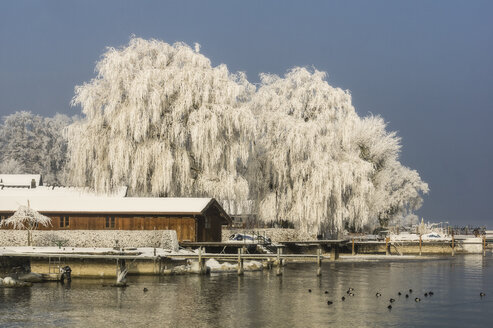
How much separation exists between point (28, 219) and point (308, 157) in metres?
25.0

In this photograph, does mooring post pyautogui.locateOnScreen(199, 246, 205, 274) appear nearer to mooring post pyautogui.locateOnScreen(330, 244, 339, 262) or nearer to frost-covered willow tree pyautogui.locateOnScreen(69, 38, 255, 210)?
frost-covered willow tree pyautogui.locateOnScreen(69, 38, 255, 210)

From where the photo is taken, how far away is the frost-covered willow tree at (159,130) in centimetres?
5909

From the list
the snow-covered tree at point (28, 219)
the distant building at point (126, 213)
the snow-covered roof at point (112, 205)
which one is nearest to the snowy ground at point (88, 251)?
the snow-covered tree at point (28, 219)

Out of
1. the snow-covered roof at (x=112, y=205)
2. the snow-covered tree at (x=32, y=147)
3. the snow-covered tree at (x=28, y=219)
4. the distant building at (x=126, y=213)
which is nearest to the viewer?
the snow-covered tree at (x=28, y=219)

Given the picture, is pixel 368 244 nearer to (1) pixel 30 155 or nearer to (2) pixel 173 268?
(2) pixel 173 268

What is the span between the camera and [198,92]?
2416 inches

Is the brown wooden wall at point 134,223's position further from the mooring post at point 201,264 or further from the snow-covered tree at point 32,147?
the snow-covered tree at point 32,147

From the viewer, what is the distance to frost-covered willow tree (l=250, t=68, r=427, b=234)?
212 feet

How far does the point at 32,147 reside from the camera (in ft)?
357

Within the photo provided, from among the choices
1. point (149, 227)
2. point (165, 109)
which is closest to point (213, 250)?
point (149, 227)

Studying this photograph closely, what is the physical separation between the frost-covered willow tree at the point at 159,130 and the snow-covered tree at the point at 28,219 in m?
6.48

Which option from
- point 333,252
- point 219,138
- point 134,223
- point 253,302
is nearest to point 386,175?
point 333,252

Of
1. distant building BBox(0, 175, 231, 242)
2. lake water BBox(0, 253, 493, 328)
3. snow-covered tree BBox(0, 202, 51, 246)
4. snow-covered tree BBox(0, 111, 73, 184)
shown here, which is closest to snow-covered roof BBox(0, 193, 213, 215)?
distant building BBox(0, 175, 231, 242)

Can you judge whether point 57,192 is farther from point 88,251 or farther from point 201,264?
point 201,264
